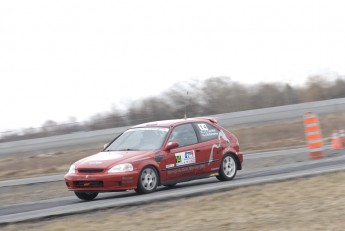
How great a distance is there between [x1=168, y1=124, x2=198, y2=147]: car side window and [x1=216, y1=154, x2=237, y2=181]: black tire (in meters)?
0.88

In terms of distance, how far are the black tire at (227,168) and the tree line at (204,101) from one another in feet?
85.7

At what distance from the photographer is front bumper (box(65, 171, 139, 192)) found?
12156 millimetres

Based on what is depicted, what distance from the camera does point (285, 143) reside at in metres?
27.4

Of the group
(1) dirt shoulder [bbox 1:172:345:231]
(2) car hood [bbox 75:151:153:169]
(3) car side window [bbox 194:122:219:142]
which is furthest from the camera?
(3) car side window [bbox 194:122:219:142]

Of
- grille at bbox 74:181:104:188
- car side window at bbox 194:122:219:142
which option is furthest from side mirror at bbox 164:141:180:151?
grille at bbox 74:181:104:188

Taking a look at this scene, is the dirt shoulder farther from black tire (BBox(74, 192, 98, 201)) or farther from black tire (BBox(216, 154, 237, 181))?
black tire (BBox(216, 154, 237, 181))

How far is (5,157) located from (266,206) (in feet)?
98.5

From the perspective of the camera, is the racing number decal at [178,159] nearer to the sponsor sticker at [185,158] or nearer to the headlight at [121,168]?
the sponsor sticker at [185,158]

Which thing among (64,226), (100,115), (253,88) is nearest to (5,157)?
(100,115)

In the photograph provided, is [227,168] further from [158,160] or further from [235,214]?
[235,214]

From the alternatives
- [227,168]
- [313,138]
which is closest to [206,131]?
[227,168]

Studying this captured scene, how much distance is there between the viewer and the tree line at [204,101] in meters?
46.4

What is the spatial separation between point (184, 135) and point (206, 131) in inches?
26.6

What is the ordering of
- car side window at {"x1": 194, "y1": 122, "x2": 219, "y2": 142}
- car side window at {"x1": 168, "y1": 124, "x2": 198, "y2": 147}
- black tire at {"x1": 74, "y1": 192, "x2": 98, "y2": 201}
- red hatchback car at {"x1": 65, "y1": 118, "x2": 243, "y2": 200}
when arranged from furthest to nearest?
car side window at {"x1": 194, "y1": 122, "x2": 219, "y2": 142}
car side window at {"x1": 168, "y1": 124, "x2": 198, "y2": 147}
black tire at {"x1": 74, "y1": 192, "x2": 98, "y2": 201}
red hatchback car at {"x1": 65, "y1": 118, "x2": 243, "y2": 200}
